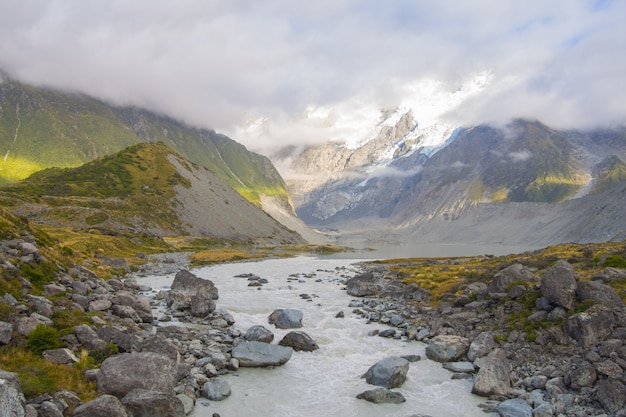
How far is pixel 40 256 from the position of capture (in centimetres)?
3059

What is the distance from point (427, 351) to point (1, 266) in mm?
28587

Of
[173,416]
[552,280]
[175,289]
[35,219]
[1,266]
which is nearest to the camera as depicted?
[173,416]

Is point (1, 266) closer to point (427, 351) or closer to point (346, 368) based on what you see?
point (346, 368)

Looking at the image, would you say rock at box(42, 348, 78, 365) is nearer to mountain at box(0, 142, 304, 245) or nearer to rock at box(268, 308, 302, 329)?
rock at box(268, 308, 302, 329)

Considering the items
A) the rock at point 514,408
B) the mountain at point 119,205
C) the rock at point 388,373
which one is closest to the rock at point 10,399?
the rock at point 388,373

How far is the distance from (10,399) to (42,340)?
23.6ft

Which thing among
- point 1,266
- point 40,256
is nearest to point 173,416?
point 1,266

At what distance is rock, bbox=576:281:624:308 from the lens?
29781 mm

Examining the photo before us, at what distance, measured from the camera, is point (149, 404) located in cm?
1739

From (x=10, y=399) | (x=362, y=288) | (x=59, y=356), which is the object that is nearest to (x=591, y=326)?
(x=362, y=288)

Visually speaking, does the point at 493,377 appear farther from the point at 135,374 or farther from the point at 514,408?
the point at 135,374

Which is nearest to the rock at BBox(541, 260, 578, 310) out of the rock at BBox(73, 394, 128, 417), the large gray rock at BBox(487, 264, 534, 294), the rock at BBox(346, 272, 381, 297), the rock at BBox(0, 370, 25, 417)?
the large gray rock at BBox(487, 264, 534, 294)

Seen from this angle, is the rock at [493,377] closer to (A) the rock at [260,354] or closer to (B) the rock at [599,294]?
(B) the rock at [599,294]

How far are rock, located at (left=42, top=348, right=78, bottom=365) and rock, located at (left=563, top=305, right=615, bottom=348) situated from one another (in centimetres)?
2973
